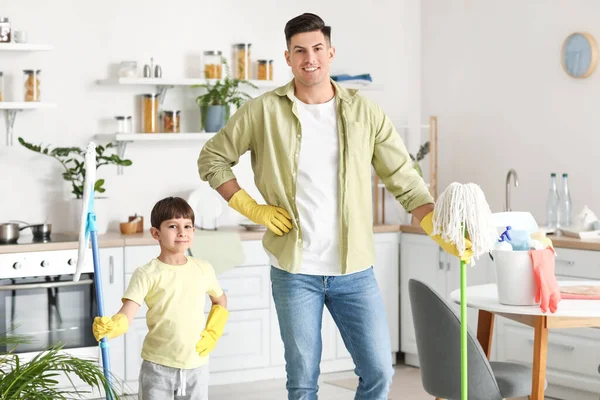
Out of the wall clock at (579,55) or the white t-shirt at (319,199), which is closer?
the white t-shirt at (319,199)

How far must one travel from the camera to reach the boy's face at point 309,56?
2.75m

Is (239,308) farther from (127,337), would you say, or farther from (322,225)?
(322,225)

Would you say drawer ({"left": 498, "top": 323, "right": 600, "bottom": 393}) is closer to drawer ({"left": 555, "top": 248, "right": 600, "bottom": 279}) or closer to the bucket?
drawer ({"left": 555, "top": 248, "right": 600, "bottom": 279})

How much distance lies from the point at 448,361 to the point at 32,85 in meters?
2.57

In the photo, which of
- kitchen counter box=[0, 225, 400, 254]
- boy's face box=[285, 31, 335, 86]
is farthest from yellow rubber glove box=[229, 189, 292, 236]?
kitchen counter box=[0, 225, 400, 254]

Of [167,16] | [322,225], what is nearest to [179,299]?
[322,225]

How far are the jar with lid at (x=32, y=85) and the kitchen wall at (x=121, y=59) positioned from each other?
10cm

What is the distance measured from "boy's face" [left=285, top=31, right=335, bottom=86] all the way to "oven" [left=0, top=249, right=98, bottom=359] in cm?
198

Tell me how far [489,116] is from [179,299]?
9.41 ft

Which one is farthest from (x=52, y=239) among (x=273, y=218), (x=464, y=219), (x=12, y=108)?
(x=464, y=219)

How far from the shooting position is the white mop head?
2611 mm

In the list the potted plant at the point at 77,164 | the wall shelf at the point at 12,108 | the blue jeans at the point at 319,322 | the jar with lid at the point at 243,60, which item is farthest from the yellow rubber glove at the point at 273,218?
the jar with lid at the point at 243,60

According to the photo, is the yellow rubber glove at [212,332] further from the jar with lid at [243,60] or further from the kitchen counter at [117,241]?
the jar with lid at [243,60]

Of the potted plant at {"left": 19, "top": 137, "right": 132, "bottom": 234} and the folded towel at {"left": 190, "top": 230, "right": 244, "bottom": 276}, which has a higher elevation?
the potted plant at {"left": 19, "top": 137, "right": 132, "bottom": 234}
